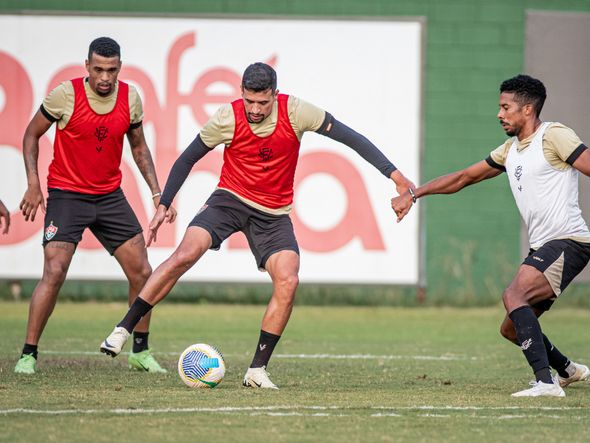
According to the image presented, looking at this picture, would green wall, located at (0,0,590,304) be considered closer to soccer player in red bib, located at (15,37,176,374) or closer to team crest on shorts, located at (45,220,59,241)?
soccer player in red bib, located at (15,37,176,374)

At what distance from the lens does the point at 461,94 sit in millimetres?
18672

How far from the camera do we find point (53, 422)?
278 inches

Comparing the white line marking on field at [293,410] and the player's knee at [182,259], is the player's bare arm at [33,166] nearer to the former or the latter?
the player's knee at [182,259]

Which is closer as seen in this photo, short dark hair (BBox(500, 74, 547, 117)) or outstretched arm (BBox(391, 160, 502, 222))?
short dark hair (BBox(500, 74, 547, 117))

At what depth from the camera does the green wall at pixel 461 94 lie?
60.9 feet

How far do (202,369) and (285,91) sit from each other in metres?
10.0

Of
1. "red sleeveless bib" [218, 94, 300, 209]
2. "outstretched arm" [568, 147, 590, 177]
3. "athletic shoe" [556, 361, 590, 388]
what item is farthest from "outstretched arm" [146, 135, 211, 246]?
"athletic shoe" [556, 361, 590, 388]

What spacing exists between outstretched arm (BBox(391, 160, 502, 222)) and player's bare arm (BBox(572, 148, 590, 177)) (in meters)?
0.91

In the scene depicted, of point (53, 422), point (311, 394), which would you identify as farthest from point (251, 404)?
point (53, 422)

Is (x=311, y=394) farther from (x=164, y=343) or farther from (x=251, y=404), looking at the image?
(x=164, y=343)

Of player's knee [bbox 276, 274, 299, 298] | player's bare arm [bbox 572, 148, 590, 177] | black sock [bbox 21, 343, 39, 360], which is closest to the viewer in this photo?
player's bare arm [bbox 572, 148, 590, 177]

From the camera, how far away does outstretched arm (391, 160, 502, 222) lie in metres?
9.51

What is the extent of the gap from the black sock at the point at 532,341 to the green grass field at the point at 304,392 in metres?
0.26

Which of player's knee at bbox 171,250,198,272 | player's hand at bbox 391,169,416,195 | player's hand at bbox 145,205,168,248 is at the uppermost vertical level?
player's hand at bbox 391,169,416,195
